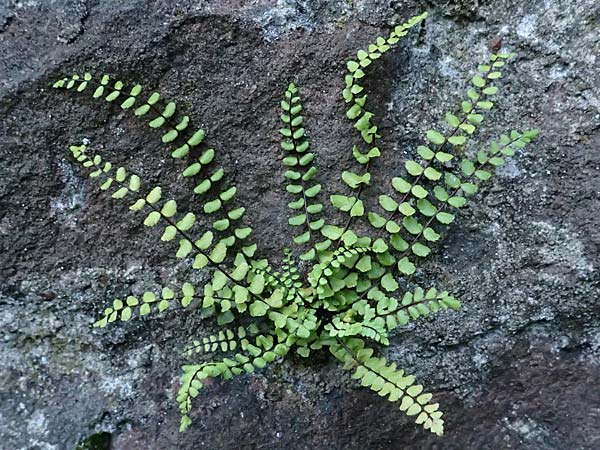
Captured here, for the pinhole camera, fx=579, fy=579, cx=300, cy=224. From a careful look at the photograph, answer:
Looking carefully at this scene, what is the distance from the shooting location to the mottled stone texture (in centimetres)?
221

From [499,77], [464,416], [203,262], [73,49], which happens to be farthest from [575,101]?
[73,49]

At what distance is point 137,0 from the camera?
87.4 inches

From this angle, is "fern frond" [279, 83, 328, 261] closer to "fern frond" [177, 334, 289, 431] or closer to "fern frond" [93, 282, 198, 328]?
"fern frond" [177, 334, 289, 431]

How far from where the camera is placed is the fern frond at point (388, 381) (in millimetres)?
2035

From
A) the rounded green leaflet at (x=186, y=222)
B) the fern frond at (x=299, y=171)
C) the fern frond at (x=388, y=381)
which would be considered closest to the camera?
the fern frond at (x=388, y=381)

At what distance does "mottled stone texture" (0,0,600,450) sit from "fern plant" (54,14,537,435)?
7 cm

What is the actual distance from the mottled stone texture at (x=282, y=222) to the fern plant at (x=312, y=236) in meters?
0.07

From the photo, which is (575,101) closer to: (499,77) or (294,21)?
(499,77)

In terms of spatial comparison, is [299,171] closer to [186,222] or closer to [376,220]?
[376,220]

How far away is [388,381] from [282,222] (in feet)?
2.46

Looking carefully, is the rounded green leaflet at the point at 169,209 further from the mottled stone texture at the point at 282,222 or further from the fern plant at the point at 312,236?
the mottled stone texture at the point at 282,222

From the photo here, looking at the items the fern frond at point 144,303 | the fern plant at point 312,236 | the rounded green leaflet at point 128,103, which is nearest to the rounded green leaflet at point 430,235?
the fern plant at point 312,236

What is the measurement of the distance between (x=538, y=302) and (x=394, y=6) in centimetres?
130

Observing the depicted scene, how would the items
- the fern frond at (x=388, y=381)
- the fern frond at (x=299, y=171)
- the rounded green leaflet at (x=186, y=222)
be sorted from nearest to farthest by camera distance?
the fern frond at (x=388, y=381), the rounded green leaflet at (x=186, y=222), the fern frond at (x=299, y=171)
